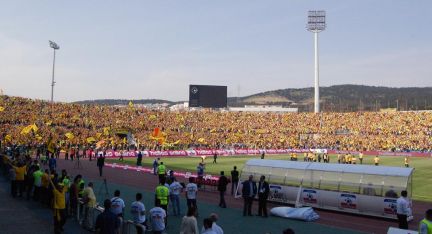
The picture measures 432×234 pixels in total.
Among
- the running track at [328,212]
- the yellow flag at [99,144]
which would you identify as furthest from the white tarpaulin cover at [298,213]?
the yellow flag at [99,144]

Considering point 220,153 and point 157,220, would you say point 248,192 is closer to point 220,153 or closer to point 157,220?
point 157,220

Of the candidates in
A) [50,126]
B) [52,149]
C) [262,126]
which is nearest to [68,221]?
[52,149]

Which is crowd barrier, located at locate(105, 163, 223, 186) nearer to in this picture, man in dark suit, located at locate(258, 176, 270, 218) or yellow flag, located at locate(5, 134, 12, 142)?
man in dark suit, located at locate(258, 176, 270, 218)

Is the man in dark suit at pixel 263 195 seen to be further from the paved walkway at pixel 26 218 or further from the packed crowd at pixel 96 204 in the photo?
the paved walkway at pixel 26 218

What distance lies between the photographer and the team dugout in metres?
20.1

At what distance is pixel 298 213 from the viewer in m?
19.1

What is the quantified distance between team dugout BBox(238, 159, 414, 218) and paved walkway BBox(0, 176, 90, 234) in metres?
11.0

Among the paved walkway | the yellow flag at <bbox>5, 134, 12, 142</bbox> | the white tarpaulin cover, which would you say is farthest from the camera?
the yellow flag at <bbox>5, 134, 12, 142</bbox>

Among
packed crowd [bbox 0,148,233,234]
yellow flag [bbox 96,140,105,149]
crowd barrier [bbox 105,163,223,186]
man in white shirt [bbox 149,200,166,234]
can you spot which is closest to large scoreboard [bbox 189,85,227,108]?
yellow flag [bbox 96,140,105,149]

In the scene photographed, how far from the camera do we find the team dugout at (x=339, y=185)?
2008cm

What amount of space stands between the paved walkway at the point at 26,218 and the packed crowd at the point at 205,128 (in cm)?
3769

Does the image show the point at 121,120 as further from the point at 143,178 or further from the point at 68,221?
the point at 68,221

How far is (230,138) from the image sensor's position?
79500 mm

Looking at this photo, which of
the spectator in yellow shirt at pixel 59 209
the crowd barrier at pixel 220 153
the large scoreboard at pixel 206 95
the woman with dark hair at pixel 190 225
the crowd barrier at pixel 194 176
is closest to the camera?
the woman with dark hair at pixel 190 225
